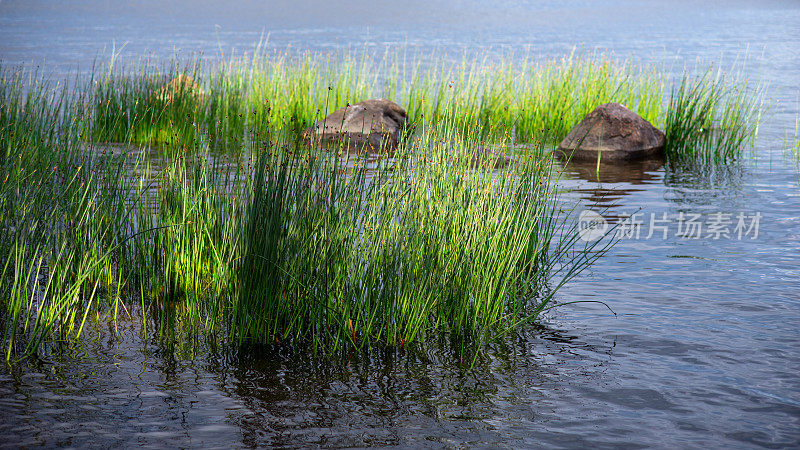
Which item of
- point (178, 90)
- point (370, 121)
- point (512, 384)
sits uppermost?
point (178, 90)

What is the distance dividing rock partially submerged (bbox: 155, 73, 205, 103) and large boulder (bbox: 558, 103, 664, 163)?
18.7ft

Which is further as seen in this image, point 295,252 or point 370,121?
point 370,121

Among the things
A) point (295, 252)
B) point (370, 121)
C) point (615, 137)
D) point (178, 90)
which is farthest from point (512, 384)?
point (178, 90)

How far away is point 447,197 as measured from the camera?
172 inches

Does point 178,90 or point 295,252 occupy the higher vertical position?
point 178,90

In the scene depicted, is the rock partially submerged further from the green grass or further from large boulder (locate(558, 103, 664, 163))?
large boulder (locate(558, 103, 664, 163))

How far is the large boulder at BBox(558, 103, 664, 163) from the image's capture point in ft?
35.1

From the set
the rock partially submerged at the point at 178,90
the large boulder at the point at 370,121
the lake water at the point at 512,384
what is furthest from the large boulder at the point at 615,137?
the rock partially submerged at the point at 178,90

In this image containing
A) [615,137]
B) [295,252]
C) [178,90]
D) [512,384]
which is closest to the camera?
[512,384]

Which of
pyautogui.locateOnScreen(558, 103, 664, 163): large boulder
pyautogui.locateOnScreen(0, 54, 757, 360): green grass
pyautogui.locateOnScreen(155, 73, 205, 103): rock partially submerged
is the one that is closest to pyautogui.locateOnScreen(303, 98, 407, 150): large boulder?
pyautogui.locateOnScreen(155, 73, 205, 103): rock partially submerged

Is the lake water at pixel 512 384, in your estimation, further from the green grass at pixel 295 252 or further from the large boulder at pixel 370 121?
the large boulder at pixel 370 121

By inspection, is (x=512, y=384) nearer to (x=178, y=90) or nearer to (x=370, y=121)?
(x=370, y=121)

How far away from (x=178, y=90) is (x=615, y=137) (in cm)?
669

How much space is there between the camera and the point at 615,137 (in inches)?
425
